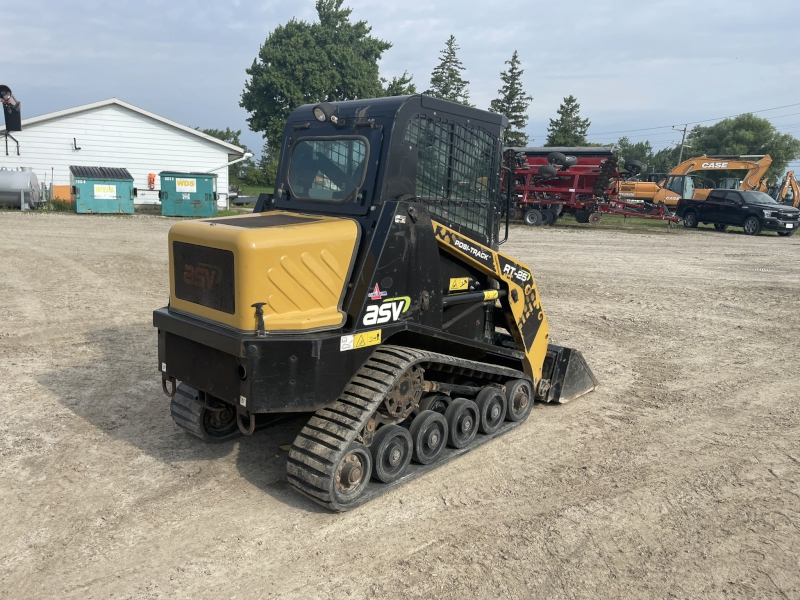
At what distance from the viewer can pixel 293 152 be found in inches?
229

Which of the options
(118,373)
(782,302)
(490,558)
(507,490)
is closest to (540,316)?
(507,490)

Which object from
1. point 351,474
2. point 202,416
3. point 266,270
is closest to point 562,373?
point 351,474

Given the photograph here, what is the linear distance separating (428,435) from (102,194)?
950 inches

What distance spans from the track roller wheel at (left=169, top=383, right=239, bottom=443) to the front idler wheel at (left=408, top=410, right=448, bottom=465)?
163 cm

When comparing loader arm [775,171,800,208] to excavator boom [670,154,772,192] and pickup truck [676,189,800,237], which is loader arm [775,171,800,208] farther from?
pickup truck [676,189,800,237]

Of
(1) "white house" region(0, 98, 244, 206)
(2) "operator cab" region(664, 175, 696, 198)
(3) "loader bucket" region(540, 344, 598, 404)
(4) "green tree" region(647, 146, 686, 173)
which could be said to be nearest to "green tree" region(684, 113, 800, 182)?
(4) "green tree" region(647, 146, 686, 173)

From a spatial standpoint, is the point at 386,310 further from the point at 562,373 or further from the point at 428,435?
the point at 562,373

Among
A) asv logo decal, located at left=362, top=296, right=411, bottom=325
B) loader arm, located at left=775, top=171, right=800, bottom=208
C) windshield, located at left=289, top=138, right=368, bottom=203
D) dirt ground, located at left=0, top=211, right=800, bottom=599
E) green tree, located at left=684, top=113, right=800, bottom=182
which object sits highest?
green tree, located at left=684, top=113, right=800, bottom=182

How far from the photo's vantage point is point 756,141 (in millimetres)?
Answer: 65250

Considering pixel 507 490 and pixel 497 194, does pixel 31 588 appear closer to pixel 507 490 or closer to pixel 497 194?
pixel 507 490

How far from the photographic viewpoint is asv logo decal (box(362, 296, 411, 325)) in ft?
15.6

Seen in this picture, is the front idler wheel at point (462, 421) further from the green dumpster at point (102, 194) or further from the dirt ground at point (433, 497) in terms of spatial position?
the green dumpster at point (102, 194)

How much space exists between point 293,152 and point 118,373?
11.9ft

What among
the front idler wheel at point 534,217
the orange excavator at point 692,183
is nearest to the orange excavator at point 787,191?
the orange excavator at point 692,183
